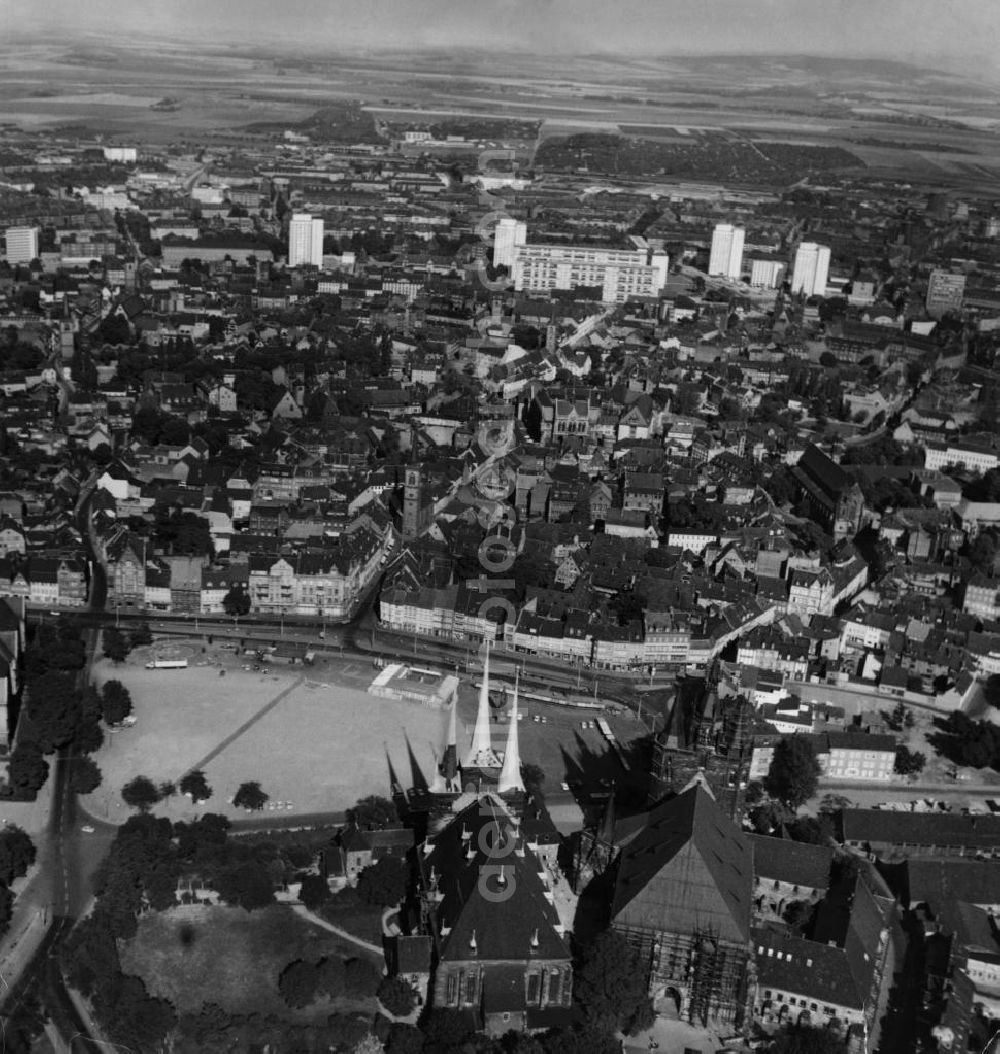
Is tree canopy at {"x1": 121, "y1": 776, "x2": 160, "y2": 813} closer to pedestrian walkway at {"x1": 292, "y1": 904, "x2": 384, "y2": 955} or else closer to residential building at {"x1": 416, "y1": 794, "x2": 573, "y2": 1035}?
pedestrian walkway at {"x1": 292, "y1": 904, "x2": 384, "y2": 955}

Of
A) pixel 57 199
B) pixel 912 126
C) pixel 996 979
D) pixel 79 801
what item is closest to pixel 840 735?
pixel 996 979

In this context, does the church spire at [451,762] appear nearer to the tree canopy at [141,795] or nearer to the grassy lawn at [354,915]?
the grassy lawn at [354,915]

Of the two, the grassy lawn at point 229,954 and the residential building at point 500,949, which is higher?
the residential building at point 500,949

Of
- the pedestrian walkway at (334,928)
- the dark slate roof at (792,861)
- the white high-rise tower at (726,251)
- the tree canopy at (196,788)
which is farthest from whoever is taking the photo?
the white high-rise tower at (726,251)

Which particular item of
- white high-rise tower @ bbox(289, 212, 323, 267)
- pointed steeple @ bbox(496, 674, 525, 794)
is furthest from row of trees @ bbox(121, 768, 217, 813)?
white high-rise tower @ bbox(289, 212, 323, 267)

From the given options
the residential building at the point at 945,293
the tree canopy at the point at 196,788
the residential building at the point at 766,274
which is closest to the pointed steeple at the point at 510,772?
the tree canopy at the point at 196,788

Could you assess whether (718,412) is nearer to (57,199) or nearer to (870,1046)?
(870,1046)
